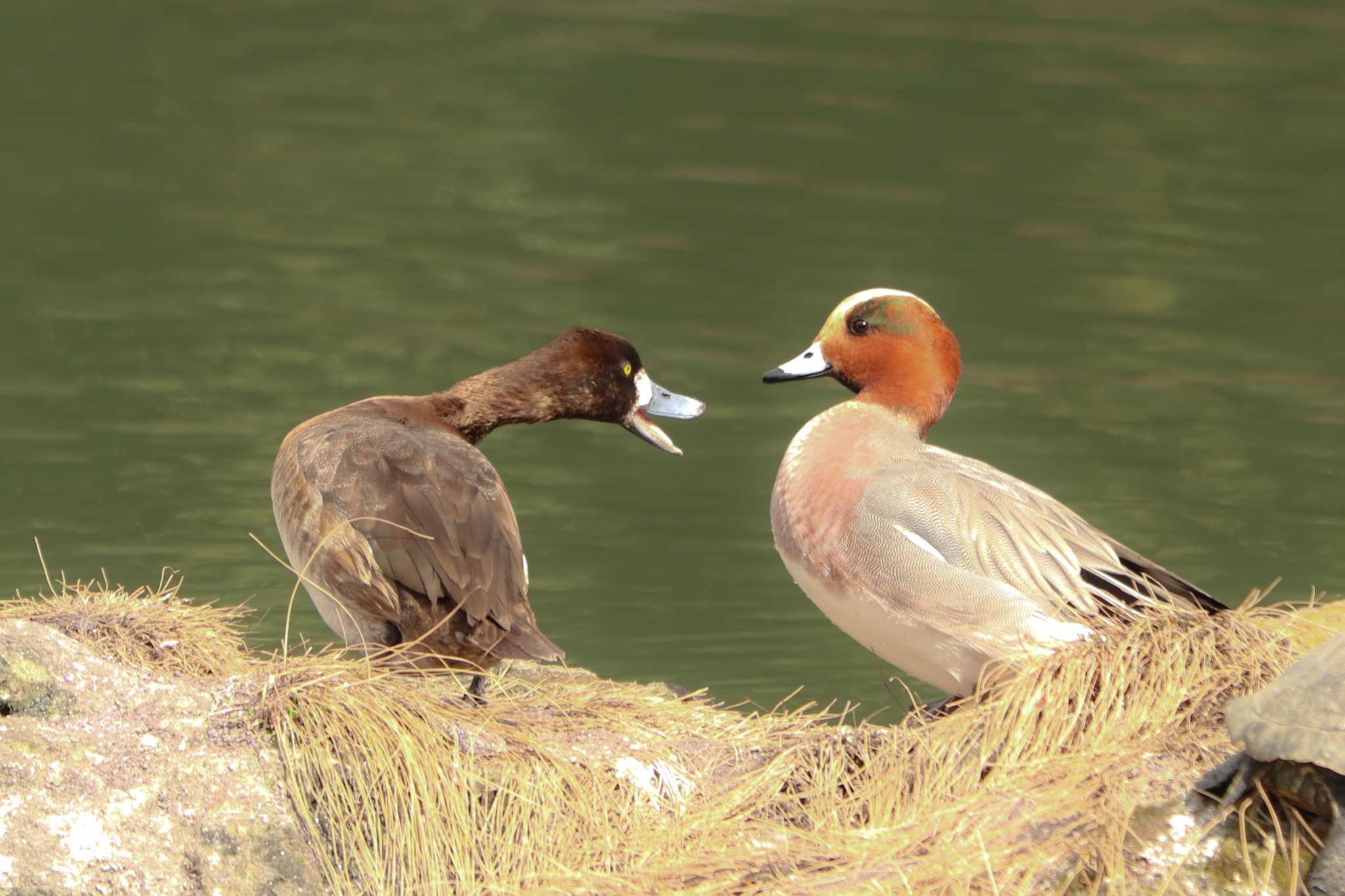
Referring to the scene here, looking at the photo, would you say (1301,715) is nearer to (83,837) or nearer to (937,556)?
(937,556)

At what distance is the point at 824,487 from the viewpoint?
15.3 feet

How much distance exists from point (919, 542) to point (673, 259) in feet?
22.3

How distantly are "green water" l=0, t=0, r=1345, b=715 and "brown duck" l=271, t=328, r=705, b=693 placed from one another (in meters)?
1.68

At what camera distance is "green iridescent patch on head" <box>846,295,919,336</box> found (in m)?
5.03

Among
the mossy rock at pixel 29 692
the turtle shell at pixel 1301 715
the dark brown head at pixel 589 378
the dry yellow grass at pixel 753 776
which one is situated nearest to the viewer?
the turtle shell at pixel 1301 715

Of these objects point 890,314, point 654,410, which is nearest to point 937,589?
point 890,314

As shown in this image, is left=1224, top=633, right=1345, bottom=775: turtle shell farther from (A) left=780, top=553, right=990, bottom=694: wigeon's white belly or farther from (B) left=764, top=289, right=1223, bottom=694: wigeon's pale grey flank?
(A) left=780, top=553, right=990, bottom=694: wigeon's white belly

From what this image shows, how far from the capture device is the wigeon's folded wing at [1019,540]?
4.36m

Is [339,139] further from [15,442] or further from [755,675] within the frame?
[755,675]

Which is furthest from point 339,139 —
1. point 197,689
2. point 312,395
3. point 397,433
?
point 197,689

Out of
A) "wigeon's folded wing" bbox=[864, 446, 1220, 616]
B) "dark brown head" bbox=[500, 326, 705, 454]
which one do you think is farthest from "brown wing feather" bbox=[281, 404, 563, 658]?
"wigeon's folded wing" bbox=[864, 446, 1220, 616]

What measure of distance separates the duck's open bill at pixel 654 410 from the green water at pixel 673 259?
81 cm

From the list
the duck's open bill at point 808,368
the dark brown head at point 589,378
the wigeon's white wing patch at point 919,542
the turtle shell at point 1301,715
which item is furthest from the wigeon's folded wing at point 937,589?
the dark brown head at point 589,378

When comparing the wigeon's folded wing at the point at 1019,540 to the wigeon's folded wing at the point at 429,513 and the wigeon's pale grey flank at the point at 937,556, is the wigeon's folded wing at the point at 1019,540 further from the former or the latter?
the wigeon's folded wing at the point at 429,513
